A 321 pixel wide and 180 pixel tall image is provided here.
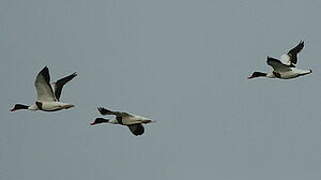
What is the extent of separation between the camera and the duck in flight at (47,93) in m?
34.3

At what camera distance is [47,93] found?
35.2 meters

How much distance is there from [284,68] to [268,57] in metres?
2.52

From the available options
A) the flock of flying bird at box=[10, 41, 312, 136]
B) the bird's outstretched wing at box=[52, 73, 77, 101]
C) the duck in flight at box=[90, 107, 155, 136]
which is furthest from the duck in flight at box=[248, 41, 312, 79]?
the bird's outstretched wing at box=[52, 73, 77, 101]

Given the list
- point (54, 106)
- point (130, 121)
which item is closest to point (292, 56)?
point (130, 121)

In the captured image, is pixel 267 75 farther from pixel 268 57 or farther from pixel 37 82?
pixel 37 82

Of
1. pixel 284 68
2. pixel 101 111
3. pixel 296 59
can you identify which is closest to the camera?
pixel 101 111

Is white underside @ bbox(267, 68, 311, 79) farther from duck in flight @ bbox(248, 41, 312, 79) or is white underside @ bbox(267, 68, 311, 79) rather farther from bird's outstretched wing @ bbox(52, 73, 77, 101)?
bird's outstretched wing @ bbox(52, 73, 77, 101)

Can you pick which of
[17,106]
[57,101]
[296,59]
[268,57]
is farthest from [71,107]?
[296,59]

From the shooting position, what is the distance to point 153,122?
34156 mm

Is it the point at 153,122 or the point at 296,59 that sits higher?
the point at 296,59


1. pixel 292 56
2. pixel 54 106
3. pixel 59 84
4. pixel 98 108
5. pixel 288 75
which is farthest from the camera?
pixel 292 56

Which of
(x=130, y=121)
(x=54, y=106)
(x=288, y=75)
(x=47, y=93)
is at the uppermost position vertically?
(x=288, y=75)

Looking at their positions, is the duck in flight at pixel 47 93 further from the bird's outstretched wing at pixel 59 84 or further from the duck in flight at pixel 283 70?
the duck in flight at pixel 283 70

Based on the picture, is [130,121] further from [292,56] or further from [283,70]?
[292,56]
